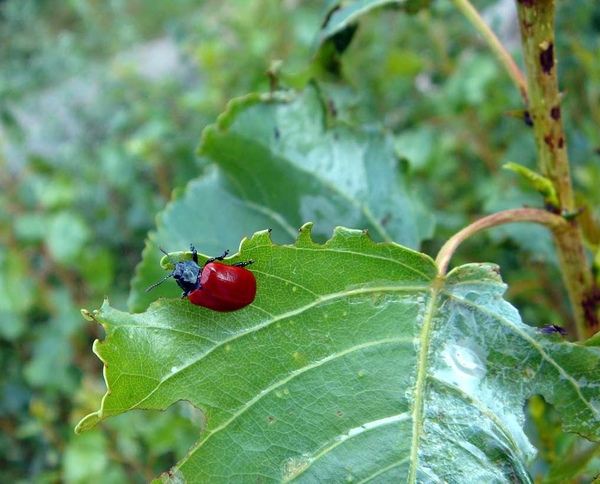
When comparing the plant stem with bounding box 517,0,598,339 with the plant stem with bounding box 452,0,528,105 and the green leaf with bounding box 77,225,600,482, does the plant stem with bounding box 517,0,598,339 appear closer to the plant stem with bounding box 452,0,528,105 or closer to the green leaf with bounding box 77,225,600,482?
the plant stem with bounding box 452,0,528,105

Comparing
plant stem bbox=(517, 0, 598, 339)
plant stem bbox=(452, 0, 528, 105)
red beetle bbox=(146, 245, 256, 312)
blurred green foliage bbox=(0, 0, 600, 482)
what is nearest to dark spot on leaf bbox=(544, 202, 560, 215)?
plant stem bbox=(517, 0, 598, 339)

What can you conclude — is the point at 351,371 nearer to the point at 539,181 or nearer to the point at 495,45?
the point at 539,181

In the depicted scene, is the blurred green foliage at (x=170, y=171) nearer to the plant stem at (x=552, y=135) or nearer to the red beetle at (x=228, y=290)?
the plant stem at (x=552, y=135)

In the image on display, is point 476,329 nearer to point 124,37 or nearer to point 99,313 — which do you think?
point 99,313

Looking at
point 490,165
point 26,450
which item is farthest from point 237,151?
point 26,450

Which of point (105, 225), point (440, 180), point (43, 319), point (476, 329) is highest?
point (105, 225)

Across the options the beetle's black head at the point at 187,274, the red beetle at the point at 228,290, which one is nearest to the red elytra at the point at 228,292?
the red beetle at the point at 228,290

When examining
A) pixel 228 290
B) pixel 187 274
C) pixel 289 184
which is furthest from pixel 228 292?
pixel 289 184
